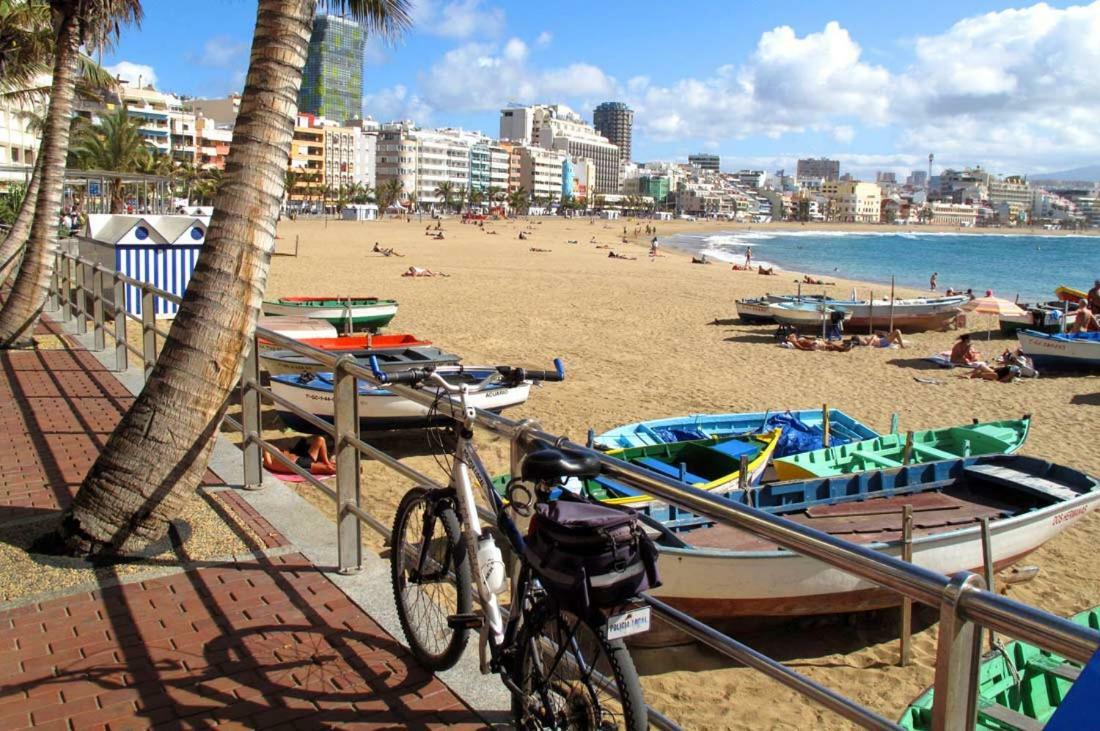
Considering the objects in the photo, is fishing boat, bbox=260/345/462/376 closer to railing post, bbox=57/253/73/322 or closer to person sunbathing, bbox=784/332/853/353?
railing post, bbox=57/253/73/322

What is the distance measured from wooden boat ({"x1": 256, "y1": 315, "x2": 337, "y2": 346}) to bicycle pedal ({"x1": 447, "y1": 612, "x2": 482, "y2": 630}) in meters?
11.7

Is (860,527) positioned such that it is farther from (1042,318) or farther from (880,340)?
(1042,318)

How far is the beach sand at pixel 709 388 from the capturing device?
242 inches

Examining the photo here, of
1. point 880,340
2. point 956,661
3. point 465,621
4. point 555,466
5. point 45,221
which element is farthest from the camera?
point 880,340

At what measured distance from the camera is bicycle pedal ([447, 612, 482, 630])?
3352 mm

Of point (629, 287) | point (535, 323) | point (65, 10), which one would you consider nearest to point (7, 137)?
point (629, 287)

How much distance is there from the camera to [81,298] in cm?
1285

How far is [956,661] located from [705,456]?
7270 millimetres

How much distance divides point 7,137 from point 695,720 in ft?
220

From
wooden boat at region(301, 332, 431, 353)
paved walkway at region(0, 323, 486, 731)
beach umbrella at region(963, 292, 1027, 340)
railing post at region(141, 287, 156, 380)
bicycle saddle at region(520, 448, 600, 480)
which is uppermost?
bicycle saddle at region(520, 448, 600, 480)

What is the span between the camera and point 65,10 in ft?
37.4

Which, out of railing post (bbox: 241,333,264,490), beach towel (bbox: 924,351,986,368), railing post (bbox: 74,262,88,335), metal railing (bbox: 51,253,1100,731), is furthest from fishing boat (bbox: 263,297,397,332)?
metal railing (bbox: 51,253,1100,731)

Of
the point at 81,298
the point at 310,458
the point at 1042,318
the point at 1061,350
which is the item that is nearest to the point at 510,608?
the point at 310,458

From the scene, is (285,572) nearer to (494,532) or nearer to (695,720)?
(494,532)
